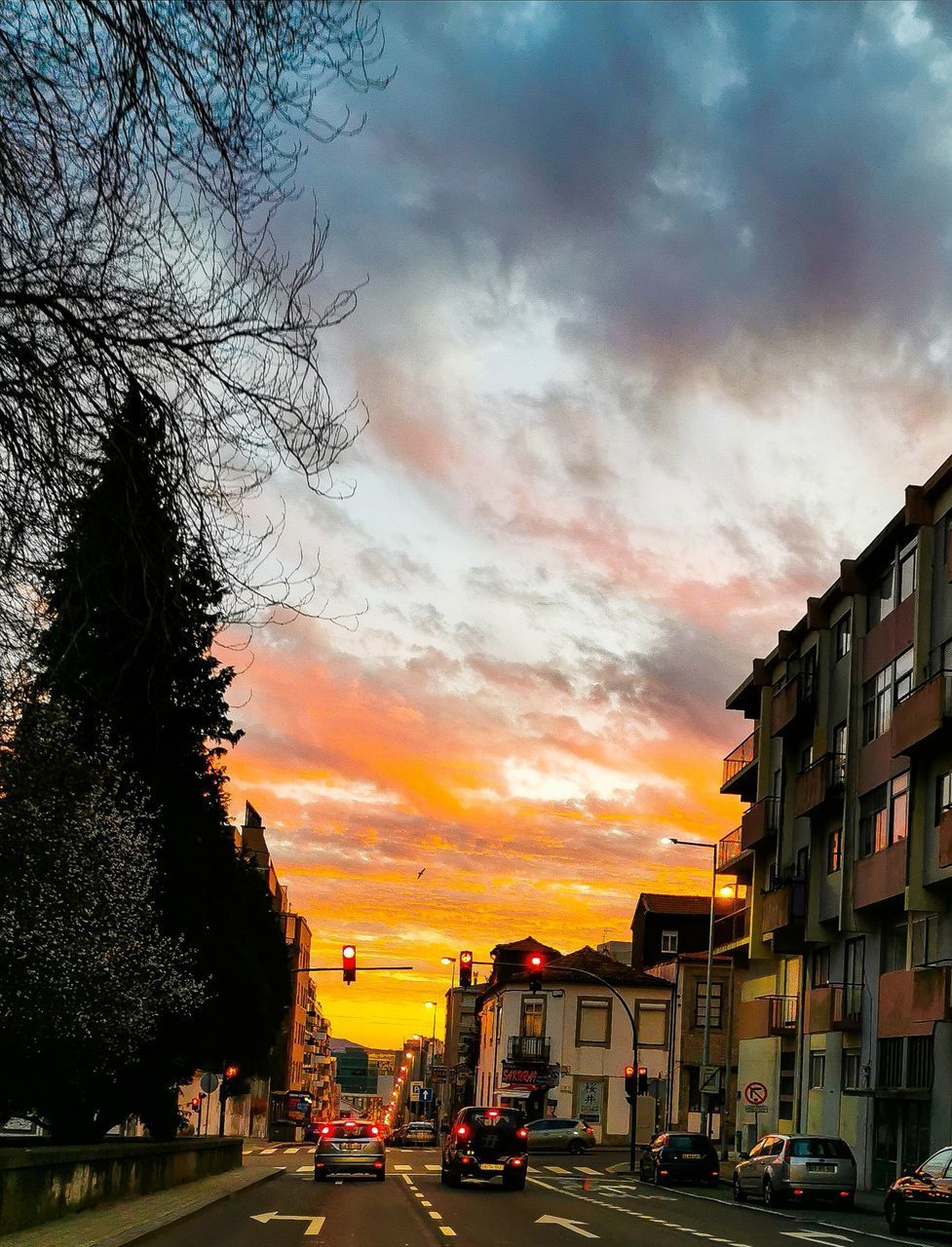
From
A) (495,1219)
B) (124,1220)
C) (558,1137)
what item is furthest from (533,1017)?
(124,1220)

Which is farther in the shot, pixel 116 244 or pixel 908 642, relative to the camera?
pixel 908 642

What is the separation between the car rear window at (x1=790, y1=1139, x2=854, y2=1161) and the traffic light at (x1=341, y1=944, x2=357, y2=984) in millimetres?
16798

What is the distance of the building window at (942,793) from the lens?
37.8 meters

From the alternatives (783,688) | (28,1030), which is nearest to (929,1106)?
(783,688)

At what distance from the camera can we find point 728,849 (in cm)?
6069

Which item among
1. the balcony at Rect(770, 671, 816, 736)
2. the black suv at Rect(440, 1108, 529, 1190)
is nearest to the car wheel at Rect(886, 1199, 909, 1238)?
the black suv at Rect(440, 1108, 529, 1190)

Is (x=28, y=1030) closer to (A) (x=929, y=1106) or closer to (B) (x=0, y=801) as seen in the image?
(B) (x=0, y=801)

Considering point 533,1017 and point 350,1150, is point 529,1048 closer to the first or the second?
point 533,1017

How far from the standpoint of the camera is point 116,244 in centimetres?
799

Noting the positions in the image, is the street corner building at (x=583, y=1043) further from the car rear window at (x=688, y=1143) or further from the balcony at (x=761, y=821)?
the car rear window at (x=688, y=1143)

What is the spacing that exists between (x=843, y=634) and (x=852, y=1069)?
13.2 m

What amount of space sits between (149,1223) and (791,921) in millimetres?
31749

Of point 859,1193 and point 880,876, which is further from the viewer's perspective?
point 859,1193

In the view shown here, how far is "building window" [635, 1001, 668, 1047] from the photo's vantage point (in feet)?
302
